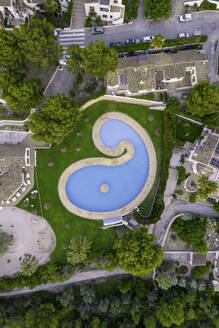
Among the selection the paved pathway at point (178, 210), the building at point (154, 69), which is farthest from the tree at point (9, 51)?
the paved pathway at point (178, 210)

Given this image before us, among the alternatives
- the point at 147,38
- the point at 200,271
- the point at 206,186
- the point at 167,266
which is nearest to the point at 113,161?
the point at 206,186

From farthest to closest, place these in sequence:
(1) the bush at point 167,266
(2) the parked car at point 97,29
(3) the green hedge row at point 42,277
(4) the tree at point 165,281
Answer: (2) the parked car at point 97,29 < (1) the bush at point 167,266 < (3) the green hedge row at point 42,277 < (4) the tree at point 165,281

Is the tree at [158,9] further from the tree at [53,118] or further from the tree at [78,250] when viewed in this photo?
the tree at [78,250]

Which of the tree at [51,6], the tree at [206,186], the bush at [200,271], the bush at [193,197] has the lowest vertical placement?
the bush at [200,271]

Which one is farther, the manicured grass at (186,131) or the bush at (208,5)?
the manicured grass at (186,131)

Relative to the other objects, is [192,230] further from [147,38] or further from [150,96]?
[147,38]

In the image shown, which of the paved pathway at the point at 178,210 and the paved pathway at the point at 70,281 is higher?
the paved pathway at the point at 178,210

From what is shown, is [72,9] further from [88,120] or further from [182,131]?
[182,131]

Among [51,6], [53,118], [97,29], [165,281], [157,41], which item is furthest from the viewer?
[97,29]
